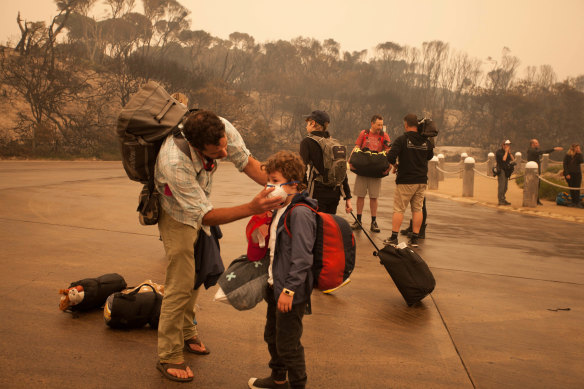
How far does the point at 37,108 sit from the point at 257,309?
86.8 feet

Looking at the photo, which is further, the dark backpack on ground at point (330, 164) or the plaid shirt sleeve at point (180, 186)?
the dark backpack on ground at point (330, 164)

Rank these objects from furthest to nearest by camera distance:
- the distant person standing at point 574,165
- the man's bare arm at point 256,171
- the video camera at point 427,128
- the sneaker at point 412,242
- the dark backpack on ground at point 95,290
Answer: the distant person standing at point 574,165 → the sneaker at point 412,242 → the video camera at point 427,128 → the dark backpack on ground at point 95,290 → the man's bare arm at point 256,171

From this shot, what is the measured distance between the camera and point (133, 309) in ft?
12.2

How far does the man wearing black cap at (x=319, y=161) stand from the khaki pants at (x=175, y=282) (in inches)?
113

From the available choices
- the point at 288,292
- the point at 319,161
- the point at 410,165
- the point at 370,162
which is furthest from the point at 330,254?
the point at 370,162

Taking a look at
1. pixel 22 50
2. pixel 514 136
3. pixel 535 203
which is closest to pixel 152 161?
pixel 535 203

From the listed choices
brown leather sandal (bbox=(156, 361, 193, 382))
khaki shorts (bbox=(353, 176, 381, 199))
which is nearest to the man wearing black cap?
khaki shorts (bbox=(353, 176, 381, 199))

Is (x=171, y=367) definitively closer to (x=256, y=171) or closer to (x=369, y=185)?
(x=256, y=171)

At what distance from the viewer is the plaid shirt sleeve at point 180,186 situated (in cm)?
284

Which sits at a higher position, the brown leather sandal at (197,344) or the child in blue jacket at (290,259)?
the child in blue jacket at (290,259)

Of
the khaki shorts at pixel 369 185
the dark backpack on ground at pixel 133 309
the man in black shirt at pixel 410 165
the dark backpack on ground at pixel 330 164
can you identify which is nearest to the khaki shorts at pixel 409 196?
the man in black shirt at pixel 410 165

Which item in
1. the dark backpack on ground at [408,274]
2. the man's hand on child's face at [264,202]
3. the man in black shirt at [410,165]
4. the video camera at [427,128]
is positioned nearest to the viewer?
the man's hand on child's face at [264,202]

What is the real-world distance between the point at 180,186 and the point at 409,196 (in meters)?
4.71

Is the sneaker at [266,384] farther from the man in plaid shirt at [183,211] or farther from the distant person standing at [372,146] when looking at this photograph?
the distant person standing at [372,146]
